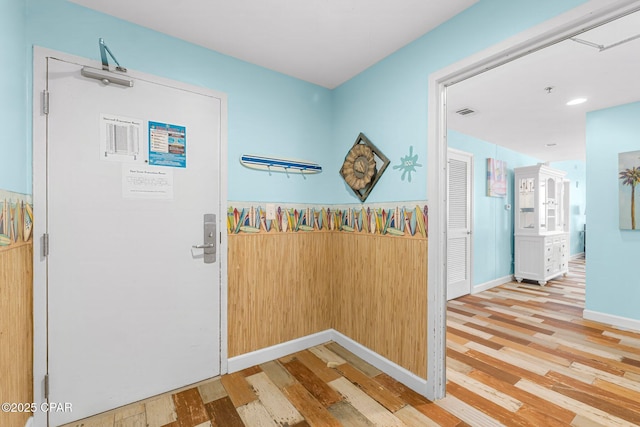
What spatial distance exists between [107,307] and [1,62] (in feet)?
4.47

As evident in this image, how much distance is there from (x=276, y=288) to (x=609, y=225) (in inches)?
151

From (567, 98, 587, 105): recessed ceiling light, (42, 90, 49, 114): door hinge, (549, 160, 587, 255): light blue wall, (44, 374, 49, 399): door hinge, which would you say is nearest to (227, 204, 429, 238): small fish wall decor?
(42, 90, 49, 114): door hinge

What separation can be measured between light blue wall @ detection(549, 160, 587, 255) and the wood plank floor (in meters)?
5.46

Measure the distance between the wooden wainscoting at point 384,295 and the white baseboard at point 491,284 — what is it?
277cm

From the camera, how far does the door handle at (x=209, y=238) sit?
6.93 feet

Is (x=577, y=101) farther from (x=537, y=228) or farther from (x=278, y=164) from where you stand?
(x=278, y=164)

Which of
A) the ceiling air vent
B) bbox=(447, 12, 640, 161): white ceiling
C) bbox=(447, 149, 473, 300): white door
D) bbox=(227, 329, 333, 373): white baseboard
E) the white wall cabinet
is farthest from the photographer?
the white wall cabinet

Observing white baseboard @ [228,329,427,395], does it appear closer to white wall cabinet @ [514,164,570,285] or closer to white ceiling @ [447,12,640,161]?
white ceiling @ [447,12,640,161]

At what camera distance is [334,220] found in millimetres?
2820

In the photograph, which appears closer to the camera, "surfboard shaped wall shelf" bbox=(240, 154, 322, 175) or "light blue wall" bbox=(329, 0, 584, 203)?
"light blue wall" bbox=(329, 0, 584, 203)

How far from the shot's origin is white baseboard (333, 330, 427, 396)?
1.99m

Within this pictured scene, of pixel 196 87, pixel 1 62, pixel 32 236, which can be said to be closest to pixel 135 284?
pixel 32 236

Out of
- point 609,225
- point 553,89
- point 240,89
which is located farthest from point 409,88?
point 609,225

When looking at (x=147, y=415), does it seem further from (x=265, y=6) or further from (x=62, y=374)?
(x=265, y=6)
